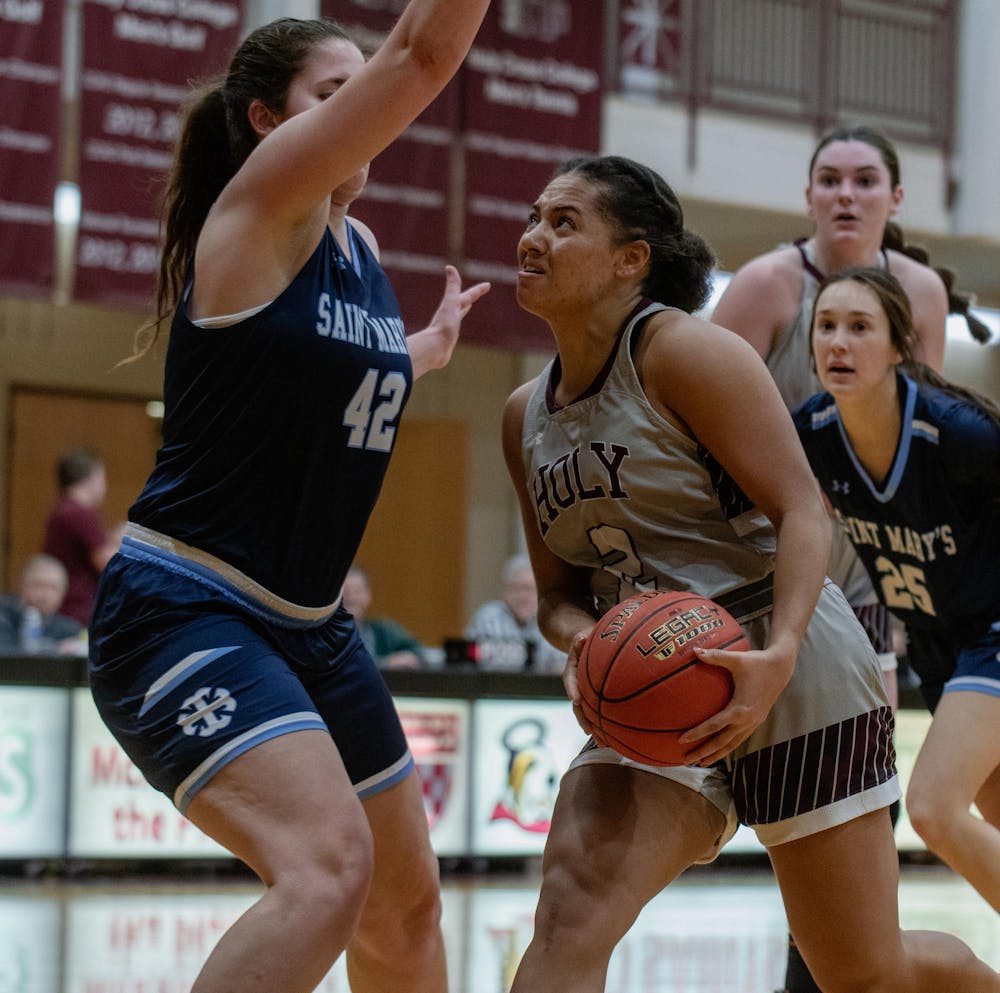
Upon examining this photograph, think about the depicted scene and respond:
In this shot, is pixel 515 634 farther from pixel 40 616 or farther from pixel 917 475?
pixel 917 475

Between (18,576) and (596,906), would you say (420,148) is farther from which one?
(596,906)

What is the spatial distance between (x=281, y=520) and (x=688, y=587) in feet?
2.47

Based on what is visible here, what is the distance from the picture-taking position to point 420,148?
11586 mm

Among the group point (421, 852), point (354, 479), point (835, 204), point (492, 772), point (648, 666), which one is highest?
point (835, 204)

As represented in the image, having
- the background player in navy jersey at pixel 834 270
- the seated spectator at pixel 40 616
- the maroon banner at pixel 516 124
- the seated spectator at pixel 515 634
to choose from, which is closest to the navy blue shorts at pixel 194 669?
the background player in navy jersey at pixel 834 270

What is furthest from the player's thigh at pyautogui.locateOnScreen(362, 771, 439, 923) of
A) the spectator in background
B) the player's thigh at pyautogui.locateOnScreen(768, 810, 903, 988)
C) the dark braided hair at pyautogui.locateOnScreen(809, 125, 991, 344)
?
the spectator in background

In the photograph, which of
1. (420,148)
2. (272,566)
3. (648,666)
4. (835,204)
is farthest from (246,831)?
(420,148)

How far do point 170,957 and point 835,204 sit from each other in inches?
132

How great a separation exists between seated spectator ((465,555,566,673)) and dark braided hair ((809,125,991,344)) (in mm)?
4743

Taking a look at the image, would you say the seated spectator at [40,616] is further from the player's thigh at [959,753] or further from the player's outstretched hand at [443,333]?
the player's thigh at [959,753]

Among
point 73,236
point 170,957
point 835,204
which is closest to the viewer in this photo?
point 835,204

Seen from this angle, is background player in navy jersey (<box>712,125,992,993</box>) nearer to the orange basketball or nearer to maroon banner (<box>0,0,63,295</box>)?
the orange basketball

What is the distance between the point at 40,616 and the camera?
930cm

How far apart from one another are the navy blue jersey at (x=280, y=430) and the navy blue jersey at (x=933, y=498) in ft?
5.59
